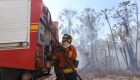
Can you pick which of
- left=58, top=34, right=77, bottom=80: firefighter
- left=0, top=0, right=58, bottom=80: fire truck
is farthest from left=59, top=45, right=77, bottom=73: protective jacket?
left=0, top=0, right=58, bottom=80: fire truck

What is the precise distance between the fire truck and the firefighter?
0.57m

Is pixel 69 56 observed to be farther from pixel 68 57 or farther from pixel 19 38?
pixel 19 38

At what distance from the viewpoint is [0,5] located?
24.9 feet

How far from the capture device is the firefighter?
7.47 m

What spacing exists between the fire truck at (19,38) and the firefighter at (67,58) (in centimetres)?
57

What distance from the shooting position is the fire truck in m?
7.24

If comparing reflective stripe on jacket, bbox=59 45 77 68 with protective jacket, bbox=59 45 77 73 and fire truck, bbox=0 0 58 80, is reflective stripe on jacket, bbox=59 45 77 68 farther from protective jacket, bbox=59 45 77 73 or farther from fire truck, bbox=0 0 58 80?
fire truck, bbox=0 0 58 80

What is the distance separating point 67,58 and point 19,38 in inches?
48.2

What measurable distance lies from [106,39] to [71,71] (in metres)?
54.7

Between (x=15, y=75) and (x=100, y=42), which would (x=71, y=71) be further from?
(x=100, y=42)

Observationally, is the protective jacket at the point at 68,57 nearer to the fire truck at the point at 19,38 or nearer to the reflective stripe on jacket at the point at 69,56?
the reflective stripe on jacket at the point at 69,56

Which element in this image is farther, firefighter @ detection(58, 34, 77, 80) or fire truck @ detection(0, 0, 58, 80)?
firefighter @ detection(58, 34, 77, 80)

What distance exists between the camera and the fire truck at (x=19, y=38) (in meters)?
7.24

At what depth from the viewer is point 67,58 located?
24.6ft
